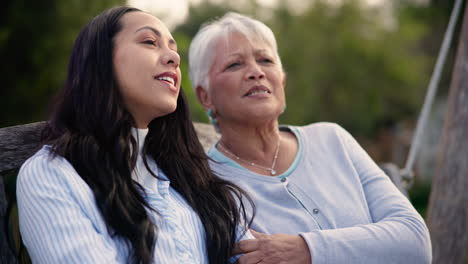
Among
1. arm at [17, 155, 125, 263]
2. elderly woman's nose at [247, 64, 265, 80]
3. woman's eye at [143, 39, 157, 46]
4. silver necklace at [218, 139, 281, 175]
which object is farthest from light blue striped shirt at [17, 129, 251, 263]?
elderly woman's nose at [247, 64, 265, 80]

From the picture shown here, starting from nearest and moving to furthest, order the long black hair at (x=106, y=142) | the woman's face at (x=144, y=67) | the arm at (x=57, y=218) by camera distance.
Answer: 1. the arm at (x=57, y=218)
2. the long black hair at (x=106, y=142)
3. the woman's face at (x=144, y=67)

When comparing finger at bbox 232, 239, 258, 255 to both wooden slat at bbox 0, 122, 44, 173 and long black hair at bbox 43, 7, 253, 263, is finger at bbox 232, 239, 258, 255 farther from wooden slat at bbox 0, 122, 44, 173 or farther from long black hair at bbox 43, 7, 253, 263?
wooden slat at bbox 0, 122, 44, 173

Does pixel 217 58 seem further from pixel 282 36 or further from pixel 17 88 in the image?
pixel 282 36

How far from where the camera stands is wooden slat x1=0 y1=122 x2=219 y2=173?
160cm

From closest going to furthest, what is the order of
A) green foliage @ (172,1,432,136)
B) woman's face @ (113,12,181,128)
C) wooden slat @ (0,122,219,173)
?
woman's face @ (113,12,181,128) < wooden slat @ (0,122,219,173) < green foliage @ (172,1,432,136)

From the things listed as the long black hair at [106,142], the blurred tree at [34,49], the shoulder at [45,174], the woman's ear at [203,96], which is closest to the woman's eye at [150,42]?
the long black hair at [106,142]

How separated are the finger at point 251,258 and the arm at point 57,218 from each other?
538mm

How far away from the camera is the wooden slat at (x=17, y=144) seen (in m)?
1.60

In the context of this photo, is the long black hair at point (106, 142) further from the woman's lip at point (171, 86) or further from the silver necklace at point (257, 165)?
the silver necklace at point (257, 165)

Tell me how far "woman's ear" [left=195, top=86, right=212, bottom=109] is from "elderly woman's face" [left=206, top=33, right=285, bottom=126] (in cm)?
5

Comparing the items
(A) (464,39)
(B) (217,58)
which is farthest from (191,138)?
(A) (464,39)

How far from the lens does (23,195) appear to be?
4.15 ft

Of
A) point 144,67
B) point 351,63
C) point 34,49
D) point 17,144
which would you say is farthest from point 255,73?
point 351,63

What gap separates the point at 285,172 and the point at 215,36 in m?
0.76
